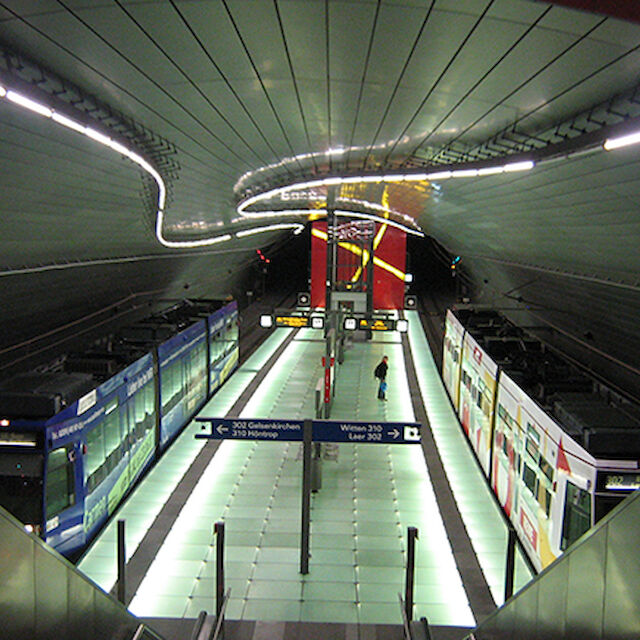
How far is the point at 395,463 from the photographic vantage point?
1192 centimetres

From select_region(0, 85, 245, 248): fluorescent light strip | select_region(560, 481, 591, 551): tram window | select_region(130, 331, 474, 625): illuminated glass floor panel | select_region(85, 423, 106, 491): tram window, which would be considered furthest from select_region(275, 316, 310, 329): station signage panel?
select_region(560, 481, 591, 551): tram window

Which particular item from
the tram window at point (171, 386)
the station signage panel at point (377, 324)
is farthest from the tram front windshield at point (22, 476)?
the station signage panel at point (377, 324)

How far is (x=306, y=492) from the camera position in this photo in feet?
25.7

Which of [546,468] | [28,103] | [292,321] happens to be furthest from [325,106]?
[292,321]

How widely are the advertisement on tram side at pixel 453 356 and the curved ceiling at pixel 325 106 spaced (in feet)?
13.1

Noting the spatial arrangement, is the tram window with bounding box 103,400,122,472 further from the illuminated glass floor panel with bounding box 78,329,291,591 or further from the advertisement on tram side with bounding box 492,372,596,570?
the advertisement on tram side with bounding box 492,372,596,570

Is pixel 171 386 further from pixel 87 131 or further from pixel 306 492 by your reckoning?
pixel 87 131

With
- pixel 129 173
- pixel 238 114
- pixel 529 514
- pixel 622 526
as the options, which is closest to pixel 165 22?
pixel 238 114

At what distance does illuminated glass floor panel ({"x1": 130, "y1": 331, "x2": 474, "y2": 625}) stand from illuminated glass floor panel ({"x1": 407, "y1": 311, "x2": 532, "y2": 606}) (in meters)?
0.46

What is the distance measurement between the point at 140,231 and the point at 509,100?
28.9ft

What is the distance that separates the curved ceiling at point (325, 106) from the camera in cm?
387

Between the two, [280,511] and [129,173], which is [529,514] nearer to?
[280,511]

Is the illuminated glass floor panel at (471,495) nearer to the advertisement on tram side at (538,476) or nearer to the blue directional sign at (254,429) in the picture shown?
the advertisement on tram side at (538,476)

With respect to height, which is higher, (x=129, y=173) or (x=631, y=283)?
(x=129, y=173)
